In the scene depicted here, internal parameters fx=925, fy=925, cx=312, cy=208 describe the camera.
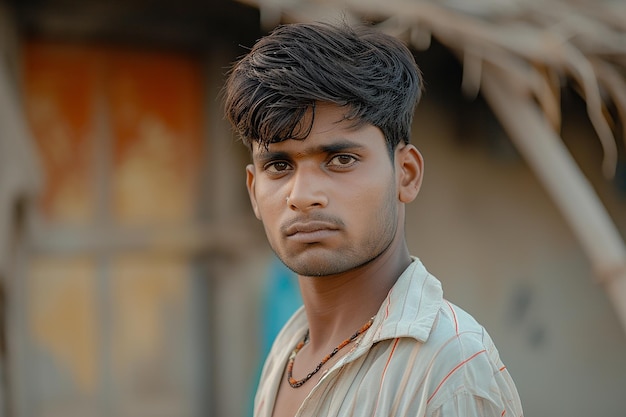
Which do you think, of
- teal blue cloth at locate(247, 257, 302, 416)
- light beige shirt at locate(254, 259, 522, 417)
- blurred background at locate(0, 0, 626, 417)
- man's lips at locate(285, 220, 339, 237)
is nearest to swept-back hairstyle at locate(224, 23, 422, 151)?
man's lips at locate(285, 220, 339, 237)

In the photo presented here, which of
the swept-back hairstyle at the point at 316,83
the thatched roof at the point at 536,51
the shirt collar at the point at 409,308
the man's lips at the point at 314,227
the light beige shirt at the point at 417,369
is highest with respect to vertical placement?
the thatched roof at the point at 536,51

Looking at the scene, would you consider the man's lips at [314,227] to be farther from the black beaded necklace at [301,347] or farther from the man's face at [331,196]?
the black beaded necklace at [301,347]

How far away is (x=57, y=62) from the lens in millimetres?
3957

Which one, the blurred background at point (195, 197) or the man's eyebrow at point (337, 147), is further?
the blurred background at point (195, 197)

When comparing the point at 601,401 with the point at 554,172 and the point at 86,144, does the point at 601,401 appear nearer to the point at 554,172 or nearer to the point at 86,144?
the point at 554,172

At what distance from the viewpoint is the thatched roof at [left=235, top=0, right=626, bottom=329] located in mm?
3297

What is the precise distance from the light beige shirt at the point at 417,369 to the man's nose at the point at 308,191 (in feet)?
0.75

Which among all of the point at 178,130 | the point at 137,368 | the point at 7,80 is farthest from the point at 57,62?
the point at 137,368

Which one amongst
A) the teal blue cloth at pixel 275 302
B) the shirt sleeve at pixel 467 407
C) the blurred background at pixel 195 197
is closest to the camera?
the shirt sleeve at pixel 467 407

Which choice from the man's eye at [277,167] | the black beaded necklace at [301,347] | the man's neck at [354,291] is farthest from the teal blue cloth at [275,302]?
the man's eye at [277,167]

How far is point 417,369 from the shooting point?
1461 millimetres

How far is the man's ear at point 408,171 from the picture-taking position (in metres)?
1.69

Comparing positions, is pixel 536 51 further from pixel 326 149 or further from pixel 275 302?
pixel 326 149

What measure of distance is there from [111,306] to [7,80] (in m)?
1.05
